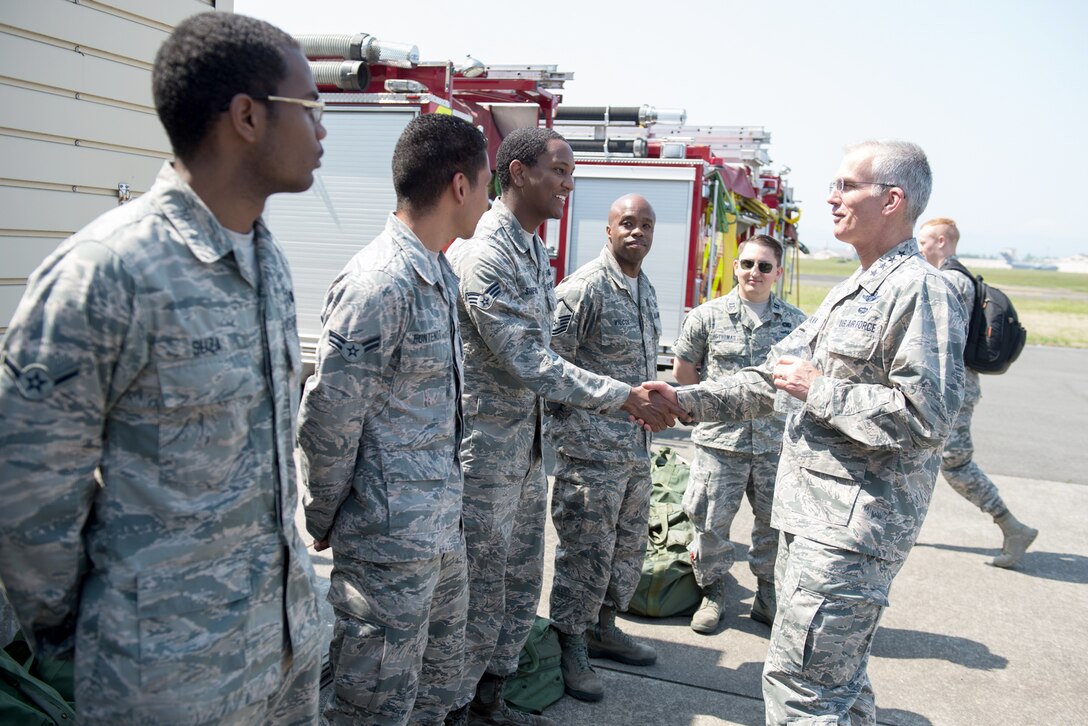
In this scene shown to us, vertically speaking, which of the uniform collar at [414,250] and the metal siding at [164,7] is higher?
the metal siding at [164,7]

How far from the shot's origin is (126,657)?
5.10 feet

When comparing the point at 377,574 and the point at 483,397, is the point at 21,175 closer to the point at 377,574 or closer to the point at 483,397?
the point at 483,397

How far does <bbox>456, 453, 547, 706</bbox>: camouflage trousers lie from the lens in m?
3.12

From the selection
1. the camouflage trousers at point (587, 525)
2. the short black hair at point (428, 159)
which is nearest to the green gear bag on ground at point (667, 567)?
the camouflage trousers at point (587, 525)

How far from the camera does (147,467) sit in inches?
62.1

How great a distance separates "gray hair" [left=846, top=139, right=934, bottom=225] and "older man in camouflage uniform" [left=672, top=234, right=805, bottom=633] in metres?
1.76

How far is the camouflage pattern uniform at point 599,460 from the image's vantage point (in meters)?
3.82

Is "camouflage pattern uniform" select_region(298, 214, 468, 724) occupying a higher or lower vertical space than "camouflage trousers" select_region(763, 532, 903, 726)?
higher

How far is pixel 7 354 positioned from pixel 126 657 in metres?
0.58

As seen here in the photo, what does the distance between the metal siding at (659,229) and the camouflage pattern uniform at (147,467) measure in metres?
8.06

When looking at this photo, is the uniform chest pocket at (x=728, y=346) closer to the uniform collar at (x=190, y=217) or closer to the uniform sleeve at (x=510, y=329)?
the uniform sleeve at (x=510, y=329)

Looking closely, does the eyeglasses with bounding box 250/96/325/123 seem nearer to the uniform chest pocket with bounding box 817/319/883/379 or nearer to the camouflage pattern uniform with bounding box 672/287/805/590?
the uniform chest pocket with bounding box 817/319/883/379

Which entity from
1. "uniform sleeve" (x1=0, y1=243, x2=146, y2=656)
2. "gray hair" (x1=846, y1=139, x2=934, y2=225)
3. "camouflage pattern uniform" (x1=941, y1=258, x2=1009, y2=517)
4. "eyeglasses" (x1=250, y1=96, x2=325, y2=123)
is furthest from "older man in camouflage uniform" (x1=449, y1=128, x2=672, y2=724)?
"camouflage pattern uniform" (x1=941, y1=258, x2=1009, y2=517)

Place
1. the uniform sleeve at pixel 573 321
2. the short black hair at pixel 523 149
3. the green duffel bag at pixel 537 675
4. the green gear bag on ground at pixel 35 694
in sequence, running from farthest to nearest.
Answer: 1. the uniform sleeve at pixel 573 321
2. the green duffel bag at pixel 537 675
3. the short black hair at pixel 523 149
4. the green gear bag on ground at pixel 35 694
